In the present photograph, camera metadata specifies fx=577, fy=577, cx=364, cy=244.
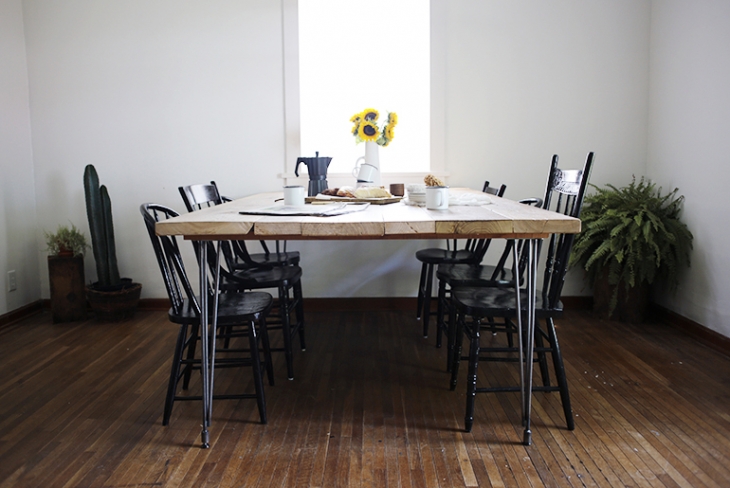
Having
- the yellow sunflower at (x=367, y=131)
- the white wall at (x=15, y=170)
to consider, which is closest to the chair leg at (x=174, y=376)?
the yellow sunflower at (x=367, y=131)

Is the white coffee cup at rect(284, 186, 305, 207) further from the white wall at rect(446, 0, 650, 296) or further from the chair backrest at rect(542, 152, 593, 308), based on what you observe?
the white wall at rect(446, 0, 650, 296)

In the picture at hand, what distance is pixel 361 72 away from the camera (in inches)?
149

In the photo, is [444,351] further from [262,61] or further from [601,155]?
[262,61]

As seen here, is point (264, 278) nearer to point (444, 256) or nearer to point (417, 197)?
point (417, 197)

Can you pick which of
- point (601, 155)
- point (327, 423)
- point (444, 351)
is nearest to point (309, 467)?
A: point (327, 423)

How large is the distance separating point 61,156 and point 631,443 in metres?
3.64

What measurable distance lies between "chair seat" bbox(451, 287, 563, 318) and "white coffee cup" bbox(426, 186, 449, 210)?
0.36 metres

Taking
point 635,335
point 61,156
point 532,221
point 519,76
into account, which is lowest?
point 635,335

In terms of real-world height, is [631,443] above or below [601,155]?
below

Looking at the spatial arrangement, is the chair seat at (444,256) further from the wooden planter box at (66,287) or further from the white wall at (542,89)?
the wooden planter box at (66,287)

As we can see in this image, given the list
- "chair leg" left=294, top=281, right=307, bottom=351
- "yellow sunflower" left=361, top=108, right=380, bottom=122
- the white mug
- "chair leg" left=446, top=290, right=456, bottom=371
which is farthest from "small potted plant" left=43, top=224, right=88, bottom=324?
"chair leg" left=446, top=290, right=456, bottom=371

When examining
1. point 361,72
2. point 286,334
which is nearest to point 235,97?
point 361,72

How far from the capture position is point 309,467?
1.79 m

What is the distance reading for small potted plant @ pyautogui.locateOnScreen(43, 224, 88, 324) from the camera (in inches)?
141
